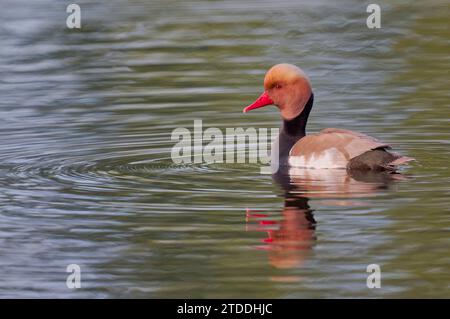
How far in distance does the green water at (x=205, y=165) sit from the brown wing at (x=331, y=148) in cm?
25

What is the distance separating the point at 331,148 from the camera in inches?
448

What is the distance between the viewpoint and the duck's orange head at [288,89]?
12000mm

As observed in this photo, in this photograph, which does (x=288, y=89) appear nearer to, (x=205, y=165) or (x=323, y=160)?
(x=323, y=160)

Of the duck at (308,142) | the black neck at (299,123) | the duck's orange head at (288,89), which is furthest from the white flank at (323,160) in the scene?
the duck's orange head at (288,89)

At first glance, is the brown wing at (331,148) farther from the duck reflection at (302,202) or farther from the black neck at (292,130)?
the black neck at (292,130)

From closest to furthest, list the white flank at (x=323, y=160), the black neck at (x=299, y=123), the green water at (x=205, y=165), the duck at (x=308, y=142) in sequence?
the green water at (x=205, y=165) < the duck at (x=308, y=142) < the white flank at (x=323, y=160) < the black neck at (x=299, y=123)

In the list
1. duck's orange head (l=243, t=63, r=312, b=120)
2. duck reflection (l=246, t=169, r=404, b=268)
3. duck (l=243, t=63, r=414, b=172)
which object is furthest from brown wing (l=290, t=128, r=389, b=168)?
duck's orange head (l=243, t=63, r=312, b=120)

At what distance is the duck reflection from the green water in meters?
0.03

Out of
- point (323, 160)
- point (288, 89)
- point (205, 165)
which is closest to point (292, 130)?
point (288, 89)

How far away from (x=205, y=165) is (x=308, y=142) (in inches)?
43.0

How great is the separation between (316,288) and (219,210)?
2.24m

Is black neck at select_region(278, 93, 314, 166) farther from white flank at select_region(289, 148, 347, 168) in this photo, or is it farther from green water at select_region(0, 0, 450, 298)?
green water at select_region(0, 0, 450, 298)
